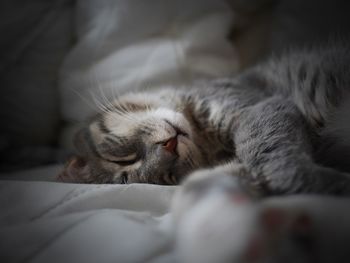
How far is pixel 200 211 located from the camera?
1.95 ft

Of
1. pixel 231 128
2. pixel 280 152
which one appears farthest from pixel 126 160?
pixel 280 152

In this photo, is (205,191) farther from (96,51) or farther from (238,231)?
(96,51)

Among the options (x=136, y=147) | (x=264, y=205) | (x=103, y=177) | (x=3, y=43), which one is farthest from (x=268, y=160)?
(x=3, y=43)

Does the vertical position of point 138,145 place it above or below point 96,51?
below

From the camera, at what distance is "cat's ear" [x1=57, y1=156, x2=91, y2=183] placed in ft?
3.57

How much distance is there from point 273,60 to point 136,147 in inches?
28.5

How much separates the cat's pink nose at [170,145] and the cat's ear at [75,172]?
1.00 ft

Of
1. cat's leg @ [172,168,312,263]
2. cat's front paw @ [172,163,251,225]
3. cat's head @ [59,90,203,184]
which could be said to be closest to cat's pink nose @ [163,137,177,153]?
cat's head @ [59,90,203,184]

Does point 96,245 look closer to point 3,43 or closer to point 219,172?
point 219,172

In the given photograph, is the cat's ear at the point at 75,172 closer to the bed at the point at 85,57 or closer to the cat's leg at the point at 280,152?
the bed at the point at 85,57

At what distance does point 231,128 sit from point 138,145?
0.32 meters

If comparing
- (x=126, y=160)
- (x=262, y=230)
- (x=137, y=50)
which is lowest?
(x=126, y=160)

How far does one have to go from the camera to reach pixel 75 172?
1.11 metres

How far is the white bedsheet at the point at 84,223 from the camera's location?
663mm
